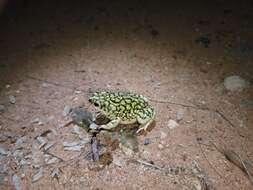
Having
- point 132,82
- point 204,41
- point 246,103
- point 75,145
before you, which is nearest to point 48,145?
point 75,145

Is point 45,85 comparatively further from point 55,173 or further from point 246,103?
point 246,103

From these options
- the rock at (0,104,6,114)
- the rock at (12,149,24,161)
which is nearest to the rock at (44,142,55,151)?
the rock at (12,149,24,161)

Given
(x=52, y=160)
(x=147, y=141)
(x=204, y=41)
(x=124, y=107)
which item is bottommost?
(x=52, y=160)

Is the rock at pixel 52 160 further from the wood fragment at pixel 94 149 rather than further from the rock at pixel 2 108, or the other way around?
the rock at pixel 2 108

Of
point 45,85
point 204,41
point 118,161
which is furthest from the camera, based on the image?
point 204,41

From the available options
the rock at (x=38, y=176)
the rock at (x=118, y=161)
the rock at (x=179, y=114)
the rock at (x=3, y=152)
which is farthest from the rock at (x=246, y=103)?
the rock at (x=3, y=152)

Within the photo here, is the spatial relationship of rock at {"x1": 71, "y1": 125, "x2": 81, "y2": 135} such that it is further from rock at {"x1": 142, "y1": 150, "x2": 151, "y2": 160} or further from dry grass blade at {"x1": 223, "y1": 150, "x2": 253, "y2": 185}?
dry grass blade at {"x1": 223, "y1": 150, "x2": 253, "y2": 185}
